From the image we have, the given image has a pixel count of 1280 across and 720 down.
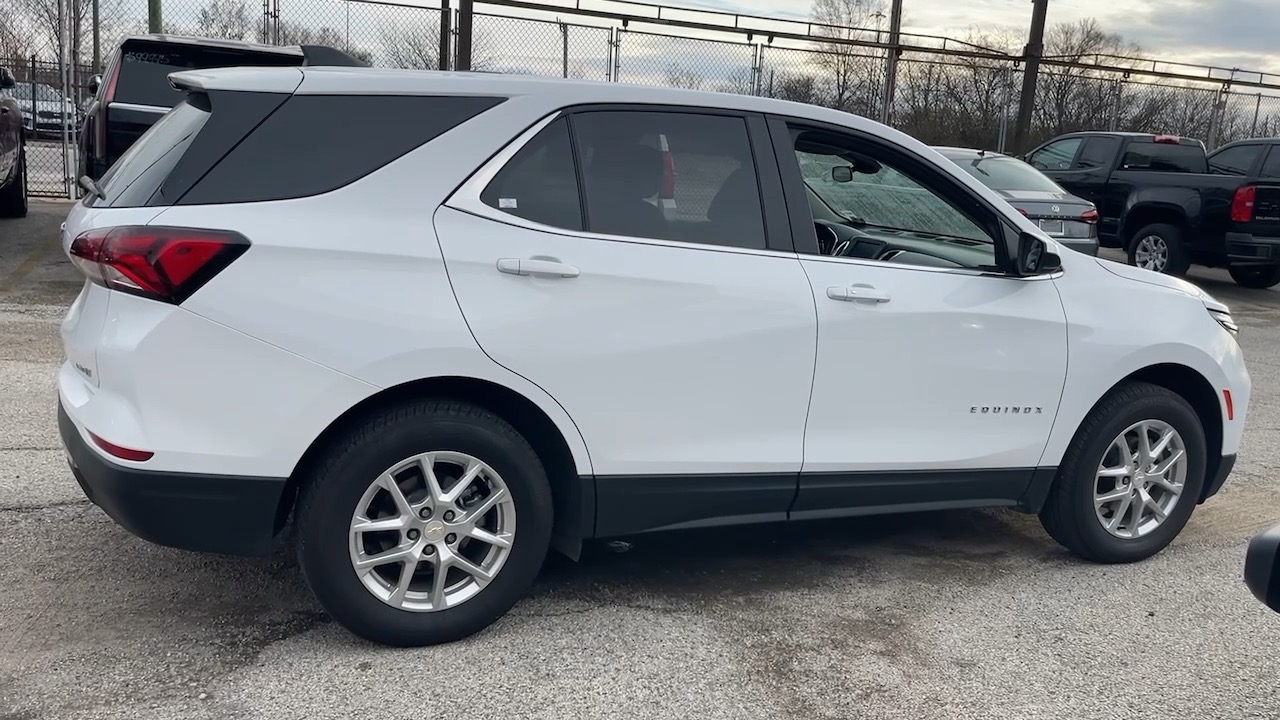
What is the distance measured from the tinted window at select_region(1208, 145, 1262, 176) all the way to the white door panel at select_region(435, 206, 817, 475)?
41.0 feet

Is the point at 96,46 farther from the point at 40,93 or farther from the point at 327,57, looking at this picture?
the point at 327,57

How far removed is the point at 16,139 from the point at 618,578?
1037cm

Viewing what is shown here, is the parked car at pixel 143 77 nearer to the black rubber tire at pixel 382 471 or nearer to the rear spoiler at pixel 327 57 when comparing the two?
the rear spoiler at pixel 327 57

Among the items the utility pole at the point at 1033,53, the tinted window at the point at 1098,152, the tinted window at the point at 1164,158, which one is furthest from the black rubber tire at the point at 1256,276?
the utility pole at the point at 1033,53

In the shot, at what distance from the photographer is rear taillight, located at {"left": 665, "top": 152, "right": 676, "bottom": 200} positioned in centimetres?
357

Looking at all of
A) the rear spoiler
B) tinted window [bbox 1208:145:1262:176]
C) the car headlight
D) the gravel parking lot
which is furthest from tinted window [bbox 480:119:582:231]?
tinted window [bbox 1208:145:1262:176]

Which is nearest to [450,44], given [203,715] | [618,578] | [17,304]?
[17,304]

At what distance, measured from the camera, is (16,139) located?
1152 cm

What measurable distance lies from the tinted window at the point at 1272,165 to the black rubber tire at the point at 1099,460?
11.2 m

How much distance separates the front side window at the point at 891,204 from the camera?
13.2 feet

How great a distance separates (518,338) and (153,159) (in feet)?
3.91

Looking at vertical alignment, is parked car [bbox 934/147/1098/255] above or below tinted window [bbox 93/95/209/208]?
below

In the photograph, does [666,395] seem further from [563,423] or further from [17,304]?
[17,304]

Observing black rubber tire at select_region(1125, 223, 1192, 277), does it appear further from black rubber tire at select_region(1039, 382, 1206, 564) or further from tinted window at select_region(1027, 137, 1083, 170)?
black rubber tire at select_region(1039, 382, 1206, 564)
